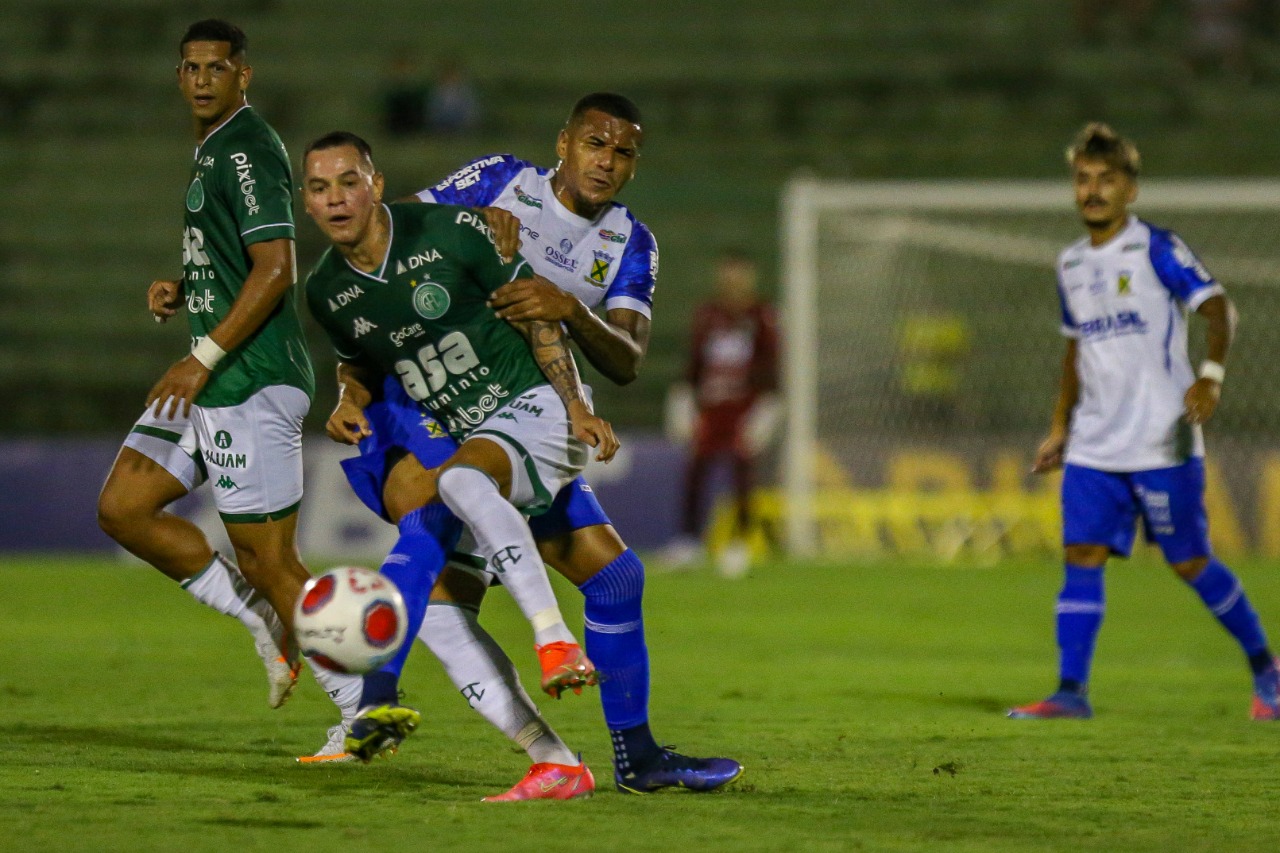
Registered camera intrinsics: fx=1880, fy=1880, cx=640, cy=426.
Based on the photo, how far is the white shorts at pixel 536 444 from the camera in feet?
15.3

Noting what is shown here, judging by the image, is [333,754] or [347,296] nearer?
[347,296]

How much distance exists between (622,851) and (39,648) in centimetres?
516

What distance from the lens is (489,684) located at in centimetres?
470

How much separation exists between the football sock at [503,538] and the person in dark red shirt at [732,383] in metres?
8.97

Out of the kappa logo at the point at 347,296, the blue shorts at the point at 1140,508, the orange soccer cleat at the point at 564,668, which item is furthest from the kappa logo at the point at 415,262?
the blue shorts at the point at 1140,508

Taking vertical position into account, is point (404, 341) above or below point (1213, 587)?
above

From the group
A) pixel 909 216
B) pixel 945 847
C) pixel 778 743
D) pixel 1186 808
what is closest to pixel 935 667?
pixel 778 743

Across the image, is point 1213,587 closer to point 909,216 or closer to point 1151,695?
point 1151,695

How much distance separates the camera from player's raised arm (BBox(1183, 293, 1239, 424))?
Result: 6.71 meters

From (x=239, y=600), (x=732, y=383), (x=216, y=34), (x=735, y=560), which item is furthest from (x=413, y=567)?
(x=732, y=383)

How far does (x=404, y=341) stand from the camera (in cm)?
485

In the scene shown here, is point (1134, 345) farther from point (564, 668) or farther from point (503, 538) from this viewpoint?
point (564, 668)

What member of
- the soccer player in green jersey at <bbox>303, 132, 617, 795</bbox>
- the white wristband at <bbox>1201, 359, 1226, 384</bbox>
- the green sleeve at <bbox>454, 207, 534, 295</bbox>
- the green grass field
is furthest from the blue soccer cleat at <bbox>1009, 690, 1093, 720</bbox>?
the green sleeve at <bbox>454, 207, 534, 295</bbox>

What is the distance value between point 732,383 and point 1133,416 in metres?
6.92
